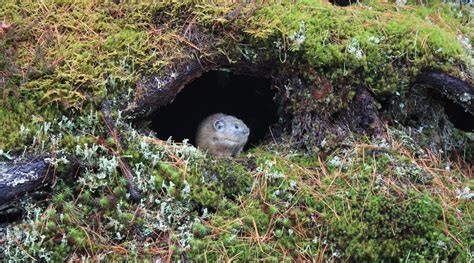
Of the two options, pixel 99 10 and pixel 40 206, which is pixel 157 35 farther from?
pixel 40 206

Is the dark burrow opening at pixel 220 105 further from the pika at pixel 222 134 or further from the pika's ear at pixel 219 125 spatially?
the pika's ear at pixel 219 125

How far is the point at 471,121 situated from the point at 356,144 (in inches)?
65.6

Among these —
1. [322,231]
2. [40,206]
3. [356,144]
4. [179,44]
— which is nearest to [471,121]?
[356,144]

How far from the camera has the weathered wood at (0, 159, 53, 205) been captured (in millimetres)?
4371

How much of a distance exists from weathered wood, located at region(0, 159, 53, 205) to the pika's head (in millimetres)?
2536

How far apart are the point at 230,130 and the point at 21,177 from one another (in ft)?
8.94

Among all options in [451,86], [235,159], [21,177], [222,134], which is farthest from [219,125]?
[21,177]

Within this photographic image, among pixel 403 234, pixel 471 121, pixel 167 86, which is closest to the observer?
pixel 403 234

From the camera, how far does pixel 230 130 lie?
662 cm

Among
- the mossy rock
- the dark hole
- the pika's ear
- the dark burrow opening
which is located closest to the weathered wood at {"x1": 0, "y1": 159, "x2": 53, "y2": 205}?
the mossy rock

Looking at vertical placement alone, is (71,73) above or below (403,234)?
above

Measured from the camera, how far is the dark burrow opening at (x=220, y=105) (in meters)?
6.80

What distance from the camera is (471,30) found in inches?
258

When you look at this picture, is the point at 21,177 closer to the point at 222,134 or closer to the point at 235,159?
the point at 235,159
